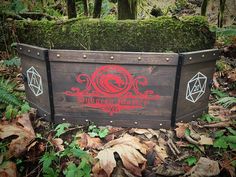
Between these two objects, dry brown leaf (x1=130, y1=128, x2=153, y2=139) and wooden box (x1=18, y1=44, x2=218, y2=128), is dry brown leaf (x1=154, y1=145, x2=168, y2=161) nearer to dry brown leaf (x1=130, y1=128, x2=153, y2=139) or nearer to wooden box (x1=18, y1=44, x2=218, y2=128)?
dry brown leaf (x1=130, y1=128, x2=153, y2=139)

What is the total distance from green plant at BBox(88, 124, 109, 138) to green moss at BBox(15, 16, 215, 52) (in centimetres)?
92

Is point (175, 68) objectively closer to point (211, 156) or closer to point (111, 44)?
point (111, 44)

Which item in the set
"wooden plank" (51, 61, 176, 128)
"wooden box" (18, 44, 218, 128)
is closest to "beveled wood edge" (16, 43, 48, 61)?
"wooden box" (18, 44, 218, 128)

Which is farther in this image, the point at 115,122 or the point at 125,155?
the point at 115,122

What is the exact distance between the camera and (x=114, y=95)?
2.76 m

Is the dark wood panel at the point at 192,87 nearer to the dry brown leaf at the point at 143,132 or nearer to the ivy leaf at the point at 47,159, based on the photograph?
the dry brown leaf at the point at 143,132

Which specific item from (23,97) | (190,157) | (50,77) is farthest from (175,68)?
(23,97)

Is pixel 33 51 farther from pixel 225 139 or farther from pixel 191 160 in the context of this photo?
pixel 225 139

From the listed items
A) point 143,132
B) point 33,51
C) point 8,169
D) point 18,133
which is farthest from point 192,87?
point 8,169

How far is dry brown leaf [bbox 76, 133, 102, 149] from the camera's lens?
261 centimetres

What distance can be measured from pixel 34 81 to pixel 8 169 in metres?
1.06

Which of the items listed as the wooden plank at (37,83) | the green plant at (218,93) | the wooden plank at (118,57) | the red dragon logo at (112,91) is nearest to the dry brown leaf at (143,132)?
the red dragon logo at (112,91)

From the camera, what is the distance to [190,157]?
8.25 ft

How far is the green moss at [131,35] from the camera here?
262 centimetres
